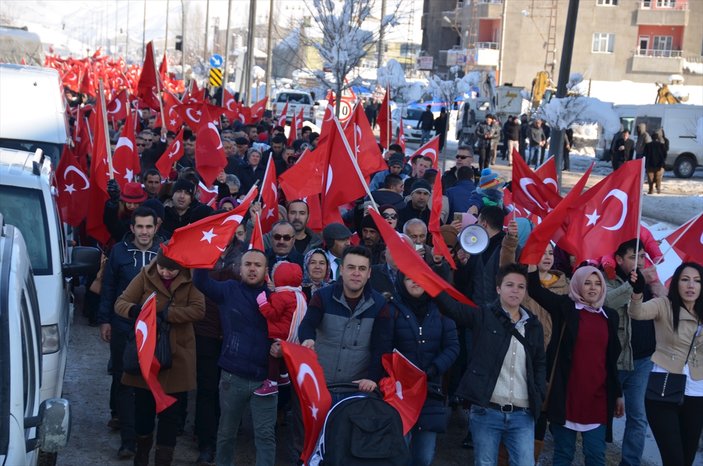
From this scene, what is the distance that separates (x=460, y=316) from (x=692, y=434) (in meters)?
1.74

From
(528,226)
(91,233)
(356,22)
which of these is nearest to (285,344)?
(528,226)

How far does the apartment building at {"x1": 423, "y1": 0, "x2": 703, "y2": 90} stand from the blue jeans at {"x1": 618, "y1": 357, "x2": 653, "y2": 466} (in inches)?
2473

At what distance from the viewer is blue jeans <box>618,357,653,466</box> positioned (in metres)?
7.68

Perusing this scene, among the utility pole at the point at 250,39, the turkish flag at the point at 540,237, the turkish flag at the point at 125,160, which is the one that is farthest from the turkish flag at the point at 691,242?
the utility pole at the point at 250,39

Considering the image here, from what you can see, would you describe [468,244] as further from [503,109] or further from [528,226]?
[503,109]

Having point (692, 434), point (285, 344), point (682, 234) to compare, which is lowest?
point (692, 434)

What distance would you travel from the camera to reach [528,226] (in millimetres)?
8750

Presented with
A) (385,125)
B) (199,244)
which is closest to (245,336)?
(199,244)

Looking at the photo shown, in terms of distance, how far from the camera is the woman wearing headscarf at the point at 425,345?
6773 millimetres

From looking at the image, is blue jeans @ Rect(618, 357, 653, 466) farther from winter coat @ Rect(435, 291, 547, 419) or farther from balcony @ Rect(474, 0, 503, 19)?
balcony @ Rect(474, 0, 503, 19)

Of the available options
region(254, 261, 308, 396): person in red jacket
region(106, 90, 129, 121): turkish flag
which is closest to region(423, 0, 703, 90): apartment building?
region(106, 90, 129, 121): turkish flag

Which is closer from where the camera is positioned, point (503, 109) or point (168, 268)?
point (168, 268)

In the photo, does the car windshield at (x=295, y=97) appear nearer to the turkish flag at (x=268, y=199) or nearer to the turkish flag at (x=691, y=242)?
the turkish flag at (x=268, y=199)

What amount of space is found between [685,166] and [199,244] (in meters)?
29.8
